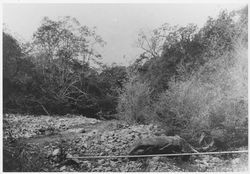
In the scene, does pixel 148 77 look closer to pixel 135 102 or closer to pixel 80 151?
pixel 135 102

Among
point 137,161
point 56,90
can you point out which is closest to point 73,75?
point 56,90

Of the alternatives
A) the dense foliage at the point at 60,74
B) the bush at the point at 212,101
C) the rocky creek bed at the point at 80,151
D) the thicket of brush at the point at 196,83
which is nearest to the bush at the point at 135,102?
the thicket of brush at the point at 196,83

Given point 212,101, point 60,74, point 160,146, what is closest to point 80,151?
point 160,146

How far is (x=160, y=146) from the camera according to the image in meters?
6.49

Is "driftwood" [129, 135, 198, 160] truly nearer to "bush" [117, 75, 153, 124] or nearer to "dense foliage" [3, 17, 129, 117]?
"bush" [117, 75, 153, 124]

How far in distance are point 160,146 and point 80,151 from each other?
1.39 m

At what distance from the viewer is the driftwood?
6.43 m

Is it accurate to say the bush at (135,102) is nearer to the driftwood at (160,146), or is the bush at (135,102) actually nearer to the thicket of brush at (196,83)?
the thicket of brush at (196,83)

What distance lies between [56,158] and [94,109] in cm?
298

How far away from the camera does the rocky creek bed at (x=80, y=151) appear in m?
6.23

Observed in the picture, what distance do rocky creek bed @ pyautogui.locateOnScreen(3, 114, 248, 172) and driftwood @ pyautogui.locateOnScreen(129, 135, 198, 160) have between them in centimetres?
12

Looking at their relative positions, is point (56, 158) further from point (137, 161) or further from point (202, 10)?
point (202, 10)

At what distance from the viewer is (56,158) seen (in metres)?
6.37

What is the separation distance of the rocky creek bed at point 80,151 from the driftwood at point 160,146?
12 cm
